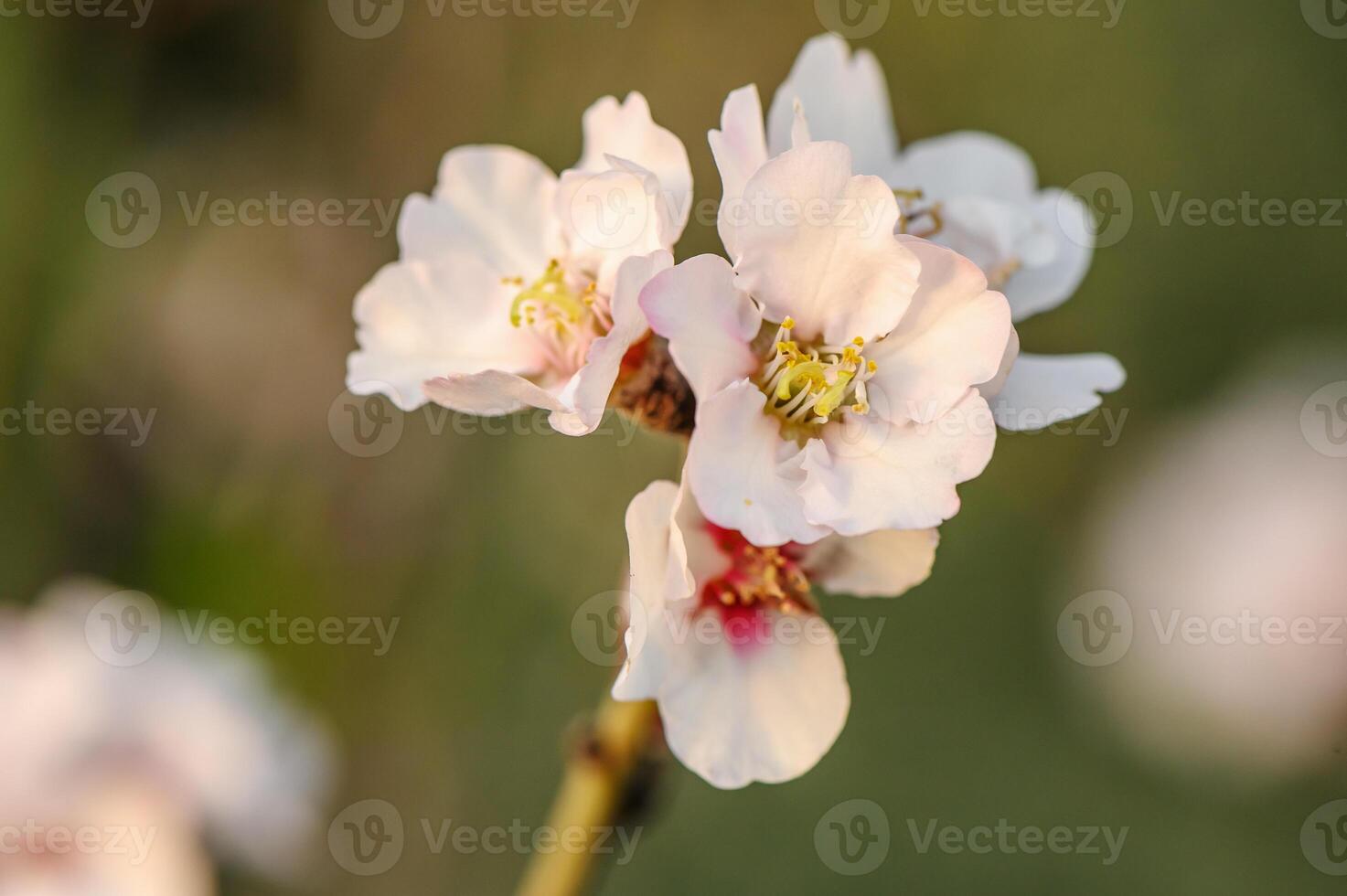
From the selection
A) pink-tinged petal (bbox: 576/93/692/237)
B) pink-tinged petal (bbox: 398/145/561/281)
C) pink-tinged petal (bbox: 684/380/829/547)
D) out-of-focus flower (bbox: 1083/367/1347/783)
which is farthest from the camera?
out-of-focus flower (bbox: 1083/367/1347/783)

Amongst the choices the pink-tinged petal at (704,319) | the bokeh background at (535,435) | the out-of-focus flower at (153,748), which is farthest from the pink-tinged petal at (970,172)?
the bokeh background at (535,435)

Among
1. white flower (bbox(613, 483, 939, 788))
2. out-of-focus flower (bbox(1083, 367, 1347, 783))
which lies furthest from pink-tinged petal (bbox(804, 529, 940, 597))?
out-of-focus flower (bbox(1083, 367, 1347, 783))

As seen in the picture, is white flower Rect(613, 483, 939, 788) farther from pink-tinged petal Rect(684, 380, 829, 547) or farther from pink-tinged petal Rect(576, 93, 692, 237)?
pink-tinged petal Rect(576, 93, 692, 237)

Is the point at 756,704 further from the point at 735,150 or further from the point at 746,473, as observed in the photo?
the point at 735,150

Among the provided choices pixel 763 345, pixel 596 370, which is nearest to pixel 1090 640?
pixel 763 345

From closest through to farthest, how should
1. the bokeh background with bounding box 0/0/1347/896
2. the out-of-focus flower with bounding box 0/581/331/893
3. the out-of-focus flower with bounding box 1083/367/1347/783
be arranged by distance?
the out-of-focus flower with bounding box 0/581/331/893, the out-of-focus flower with bounding box 1083/367/1347/783, the bokeh background with bounding box 0/0/1347/896

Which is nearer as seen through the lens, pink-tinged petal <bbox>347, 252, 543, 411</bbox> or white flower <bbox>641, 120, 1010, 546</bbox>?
white flower <bbox>641, 120, 1010, 546</bbox>

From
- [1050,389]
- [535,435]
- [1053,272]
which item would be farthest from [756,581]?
[535,435]
